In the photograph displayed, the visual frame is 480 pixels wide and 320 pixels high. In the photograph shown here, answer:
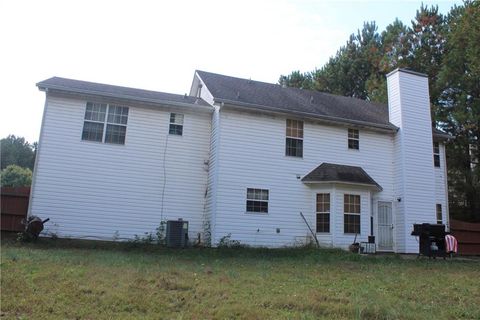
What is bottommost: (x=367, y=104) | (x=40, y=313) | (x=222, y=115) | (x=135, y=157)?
(x=40, y=313)

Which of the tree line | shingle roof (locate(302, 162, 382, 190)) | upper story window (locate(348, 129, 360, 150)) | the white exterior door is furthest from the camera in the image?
the tree line

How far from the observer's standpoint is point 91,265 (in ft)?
29.2

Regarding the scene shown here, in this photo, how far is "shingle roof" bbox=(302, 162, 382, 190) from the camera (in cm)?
1666

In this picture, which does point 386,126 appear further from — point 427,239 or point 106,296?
point 106,296

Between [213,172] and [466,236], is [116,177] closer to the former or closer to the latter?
[213,172]

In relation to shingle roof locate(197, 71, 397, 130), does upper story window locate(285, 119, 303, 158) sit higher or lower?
lower

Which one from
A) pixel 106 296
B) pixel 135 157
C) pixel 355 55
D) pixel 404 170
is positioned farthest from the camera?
pixel 355 55

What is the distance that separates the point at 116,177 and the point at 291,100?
332 inches

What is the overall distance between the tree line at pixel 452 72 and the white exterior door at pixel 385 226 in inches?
401

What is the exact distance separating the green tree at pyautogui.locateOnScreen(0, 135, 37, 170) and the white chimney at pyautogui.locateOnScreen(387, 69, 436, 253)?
2357 inches

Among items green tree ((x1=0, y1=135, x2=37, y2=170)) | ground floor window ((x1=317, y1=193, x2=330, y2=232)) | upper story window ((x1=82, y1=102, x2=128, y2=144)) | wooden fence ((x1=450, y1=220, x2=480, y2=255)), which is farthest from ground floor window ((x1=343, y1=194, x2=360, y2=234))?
green tree ((x1=0, y1=135, x2=37, y2=170))

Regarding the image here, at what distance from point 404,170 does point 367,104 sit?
5.38 meters

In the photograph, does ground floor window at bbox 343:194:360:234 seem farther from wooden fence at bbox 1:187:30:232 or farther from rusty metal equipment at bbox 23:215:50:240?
A: wooden fence at bbox 1:187:30:232

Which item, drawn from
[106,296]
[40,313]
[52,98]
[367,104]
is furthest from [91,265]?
[367,104]
